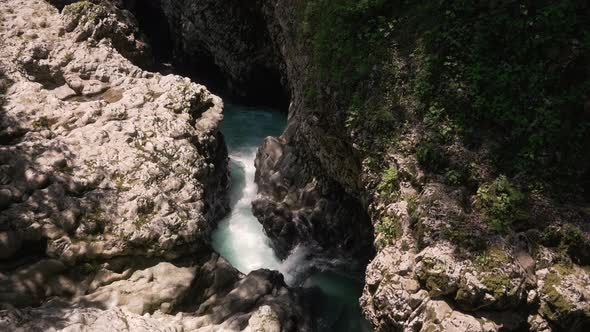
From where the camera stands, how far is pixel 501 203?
735 centimetres

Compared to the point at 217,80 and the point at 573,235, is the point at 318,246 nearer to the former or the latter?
the point at 573,235

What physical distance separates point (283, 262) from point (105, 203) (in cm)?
558

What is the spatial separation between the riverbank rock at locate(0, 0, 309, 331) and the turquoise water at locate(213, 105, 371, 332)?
1.71 metres

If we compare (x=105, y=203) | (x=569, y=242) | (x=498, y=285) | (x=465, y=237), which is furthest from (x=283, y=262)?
(x=569, y=242)

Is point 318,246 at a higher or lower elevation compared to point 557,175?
lower

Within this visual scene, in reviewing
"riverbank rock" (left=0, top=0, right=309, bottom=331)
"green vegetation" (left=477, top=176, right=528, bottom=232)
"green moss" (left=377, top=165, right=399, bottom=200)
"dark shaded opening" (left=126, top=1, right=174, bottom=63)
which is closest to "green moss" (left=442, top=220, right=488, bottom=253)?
"green vegetation" (left=477, top=176, right=528, bottom=232)

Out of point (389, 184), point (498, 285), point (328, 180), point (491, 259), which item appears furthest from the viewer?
point (328, 180)

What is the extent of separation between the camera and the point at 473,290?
657 centimetres

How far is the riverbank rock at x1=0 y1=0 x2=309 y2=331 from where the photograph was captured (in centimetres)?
805

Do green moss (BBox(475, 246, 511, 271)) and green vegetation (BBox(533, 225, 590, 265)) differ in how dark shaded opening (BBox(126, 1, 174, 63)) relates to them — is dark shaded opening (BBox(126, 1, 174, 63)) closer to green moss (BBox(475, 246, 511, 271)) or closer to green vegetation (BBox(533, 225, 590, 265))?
green moss (BBox(475, 246, 511, 271))

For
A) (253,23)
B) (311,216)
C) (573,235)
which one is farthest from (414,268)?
(253,23)

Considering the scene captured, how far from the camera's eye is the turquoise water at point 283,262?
11.0m

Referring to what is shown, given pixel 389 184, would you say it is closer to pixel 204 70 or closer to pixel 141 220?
pixel 141 220

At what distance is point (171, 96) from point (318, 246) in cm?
608
